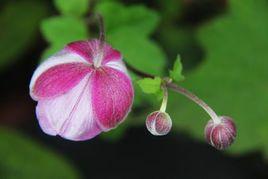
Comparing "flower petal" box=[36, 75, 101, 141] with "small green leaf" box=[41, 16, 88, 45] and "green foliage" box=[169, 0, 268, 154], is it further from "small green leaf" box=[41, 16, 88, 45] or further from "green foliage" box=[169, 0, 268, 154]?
"green foliage" box=[169, 0, 268, 154]

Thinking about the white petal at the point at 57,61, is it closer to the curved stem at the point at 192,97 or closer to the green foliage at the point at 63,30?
the curved stem at the point at 192,97

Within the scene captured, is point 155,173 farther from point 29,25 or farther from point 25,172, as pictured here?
point 29,25

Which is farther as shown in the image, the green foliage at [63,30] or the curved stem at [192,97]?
the green foliage at [63,30]

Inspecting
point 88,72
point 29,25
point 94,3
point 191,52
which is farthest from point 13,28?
point 88,72

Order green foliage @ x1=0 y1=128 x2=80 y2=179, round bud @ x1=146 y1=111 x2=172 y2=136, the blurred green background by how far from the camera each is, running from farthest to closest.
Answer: green foliage @ x1=0 y1=128 x2=80 y2=179 < the blurred green background < round bud @ x1=146 y1=111 x2=172 y2=136

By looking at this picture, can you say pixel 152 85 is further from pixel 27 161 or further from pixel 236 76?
pixel 27 161

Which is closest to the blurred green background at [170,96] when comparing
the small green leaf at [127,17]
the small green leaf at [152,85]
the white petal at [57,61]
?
the small green leaf at [127,17]

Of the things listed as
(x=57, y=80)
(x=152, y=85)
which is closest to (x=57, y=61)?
(x=57, y=80)

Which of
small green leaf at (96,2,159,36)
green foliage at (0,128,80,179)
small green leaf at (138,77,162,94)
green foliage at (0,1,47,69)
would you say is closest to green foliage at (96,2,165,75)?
small green leaf at (96,2,159,36)
